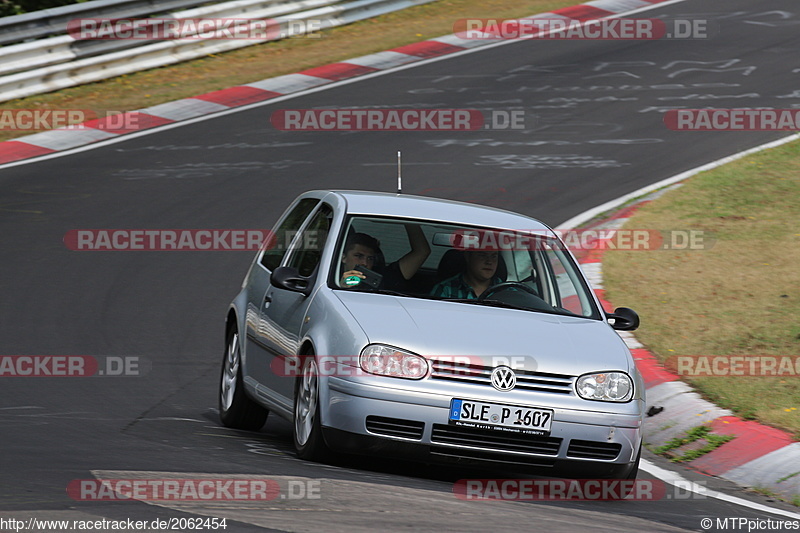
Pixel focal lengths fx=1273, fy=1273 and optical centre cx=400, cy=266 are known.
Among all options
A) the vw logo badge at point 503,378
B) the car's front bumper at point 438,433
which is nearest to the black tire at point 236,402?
the car's front bumper at point 438,433

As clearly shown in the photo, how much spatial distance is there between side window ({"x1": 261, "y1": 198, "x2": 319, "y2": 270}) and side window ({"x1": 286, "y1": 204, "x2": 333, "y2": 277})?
212mm

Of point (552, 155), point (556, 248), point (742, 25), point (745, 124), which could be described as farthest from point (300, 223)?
point (742, 25)

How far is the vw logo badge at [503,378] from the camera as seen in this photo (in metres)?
6.41

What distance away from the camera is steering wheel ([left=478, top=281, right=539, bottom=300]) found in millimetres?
7508

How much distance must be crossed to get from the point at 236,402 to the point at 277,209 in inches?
247

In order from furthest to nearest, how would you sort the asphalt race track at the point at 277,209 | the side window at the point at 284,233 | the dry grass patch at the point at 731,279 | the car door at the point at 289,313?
the dry grass patch at the point at 731,279, the side window at the point at 284,233, the car door at the point at 289,313, the asphalt race track at the point at 277,209

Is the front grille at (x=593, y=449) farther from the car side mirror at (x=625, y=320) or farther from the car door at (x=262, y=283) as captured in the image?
the car door at (x=262, y=283)

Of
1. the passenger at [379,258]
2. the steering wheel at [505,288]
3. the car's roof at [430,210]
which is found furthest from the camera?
the car's roof at [430,210]

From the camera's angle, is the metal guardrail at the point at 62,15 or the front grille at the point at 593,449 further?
the metal guardrail at the point at 62,15

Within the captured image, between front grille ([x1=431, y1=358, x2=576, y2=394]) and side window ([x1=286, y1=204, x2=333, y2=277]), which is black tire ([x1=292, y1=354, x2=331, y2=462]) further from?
side window ([x1=286, y1=204, x2=333, y2=277])

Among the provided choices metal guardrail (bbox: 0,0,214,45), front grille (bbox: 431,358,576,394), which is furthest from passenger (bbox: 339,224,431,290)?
metal guardrail (bbox: 0,0,214,45)

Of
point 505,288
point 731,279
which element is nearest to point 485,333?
point 505,288

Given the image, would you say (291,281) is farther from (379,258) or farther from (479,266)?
(479,266)

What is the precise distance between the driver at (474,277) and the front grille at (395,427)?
1328 mm
